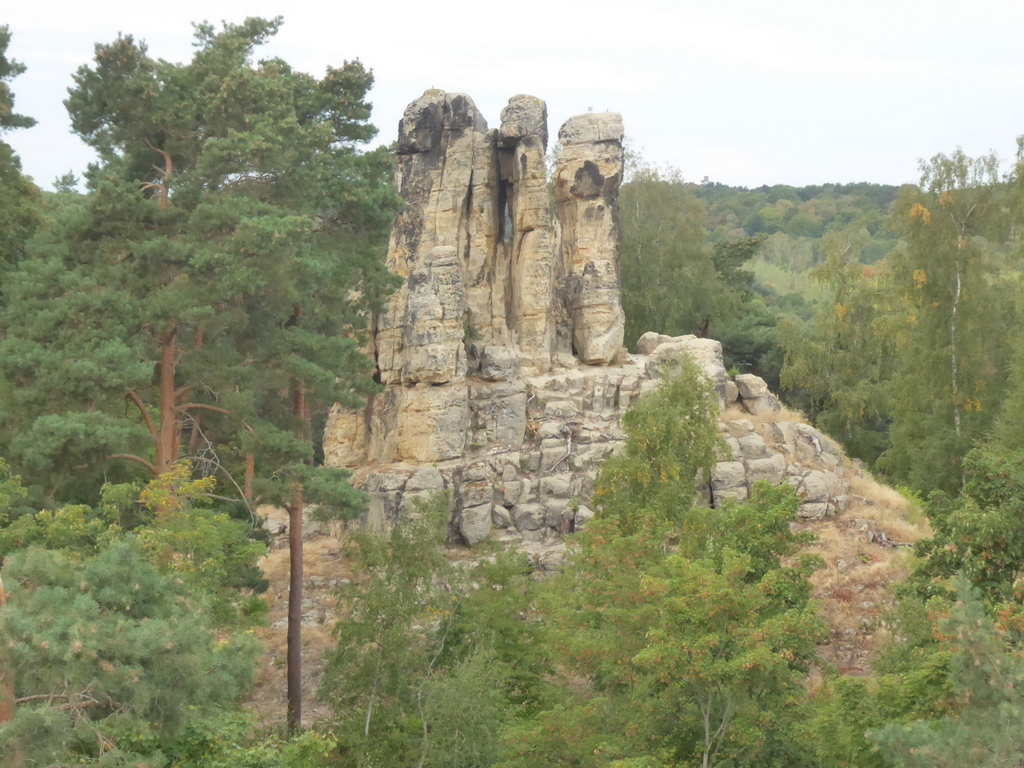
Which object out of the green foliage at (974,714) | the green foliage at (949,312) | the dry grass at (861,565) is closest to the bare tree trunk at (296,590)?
the dry grass at (861,565)

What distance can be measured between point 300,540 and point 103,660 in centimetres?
1215

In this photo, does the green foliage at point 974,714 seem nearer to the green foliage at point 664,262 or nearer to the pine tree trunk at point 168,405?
the pine tree trunk at point 168,405

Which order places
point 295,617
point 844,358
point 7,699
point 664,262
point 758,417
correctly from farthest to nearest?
point 664,262
point 844,358
point 758,417
point 295,617
point 7,699

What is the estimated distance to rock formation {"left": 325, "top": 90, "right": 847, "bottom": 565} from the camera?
98.7 feet

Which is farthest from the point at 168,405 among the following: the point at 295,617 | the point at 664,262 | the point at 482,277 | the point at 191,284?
the point at 664,262

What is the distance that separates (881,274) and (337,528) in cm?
2436

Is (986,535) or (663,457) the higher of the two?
(986,535)

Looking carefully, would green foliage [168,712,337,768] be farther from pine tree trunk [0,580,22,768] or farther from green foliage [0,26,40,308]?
green foliage [0,26,40,308]

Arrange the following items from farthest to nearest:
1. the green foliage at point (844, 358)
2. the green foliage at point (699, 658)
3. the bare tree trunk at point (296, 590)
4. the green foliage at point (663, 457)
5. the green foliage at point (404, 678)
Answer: the green foliage at point (844, 358), the green foliage at point (663, 457), the bare tree trunk at point (296, 590), the green foliage at point (404, 678), the green foliage at point (699, 658)

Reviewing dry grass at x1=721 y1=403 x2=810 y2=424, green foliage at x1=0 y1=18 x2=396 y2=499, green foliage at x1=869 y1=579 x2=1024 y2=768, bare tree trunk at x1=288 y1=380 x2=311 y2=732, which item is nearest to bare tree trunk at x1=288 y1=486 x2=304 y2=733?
bare tree trunk at x1=288 y1=380 x2=311 y2=732

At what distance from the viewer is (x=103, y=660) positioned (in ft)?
32.3

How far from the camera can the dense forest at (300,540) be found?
34.6 ft

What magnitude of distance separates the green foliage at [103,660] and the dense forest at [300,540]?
0.03 m

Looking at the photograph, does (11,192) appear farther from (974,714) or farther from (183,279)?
(974,714)
